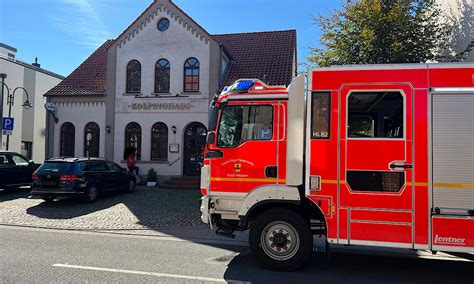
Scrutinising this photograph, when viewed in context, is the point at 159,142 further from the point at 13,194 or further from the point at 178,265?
the point at 178,265

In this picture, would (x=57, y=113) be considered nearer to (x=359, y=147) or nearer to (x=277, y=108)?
(x=277, y=108)

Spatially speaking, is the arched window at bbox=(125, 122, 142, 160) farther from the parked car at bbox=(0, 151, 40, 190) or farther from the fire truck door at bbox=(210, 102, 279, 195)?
the fire truck door at bbox=(210, 102, 279, 195)

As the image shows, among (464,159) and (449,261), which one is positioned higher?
(464,159)

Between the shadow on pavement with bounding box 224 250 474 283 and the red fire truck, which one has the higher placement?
the red fire truck

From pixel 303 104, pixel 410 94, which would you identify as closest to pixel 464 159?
pixel 410 94

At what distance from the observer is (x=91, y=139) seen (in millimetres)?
18938

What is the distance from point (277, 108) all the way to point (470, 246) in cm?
333

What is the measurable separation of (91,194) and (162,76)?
797 cm

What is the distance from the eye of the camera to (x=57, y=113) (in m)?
19.2

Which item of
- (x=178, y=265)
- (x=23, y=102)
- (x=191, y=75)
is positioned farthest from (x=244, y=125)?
(x=23, y=102)

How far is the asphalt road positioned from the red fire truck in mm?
559

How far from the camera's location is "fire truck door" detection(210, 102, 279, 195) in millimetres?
5766

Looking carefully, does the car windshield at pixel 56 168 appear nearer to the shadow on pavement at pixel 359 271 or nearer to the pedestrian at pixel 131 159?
the pedestrian at pixel 131 159

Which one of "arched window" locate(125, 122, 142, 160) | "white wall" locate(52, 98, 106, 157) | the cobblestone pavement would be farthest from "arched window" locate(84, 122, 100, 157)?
the cobblestone pavement
